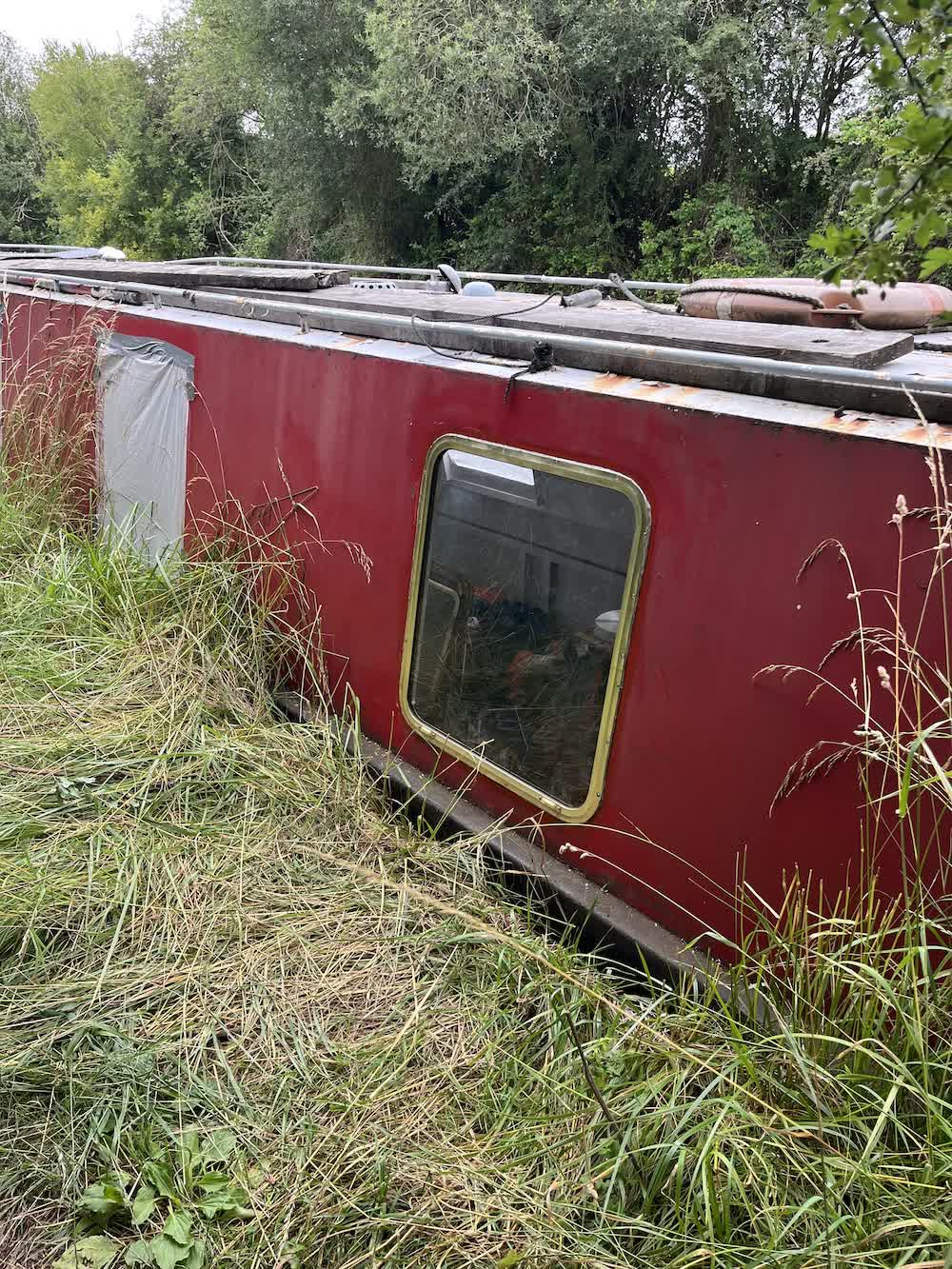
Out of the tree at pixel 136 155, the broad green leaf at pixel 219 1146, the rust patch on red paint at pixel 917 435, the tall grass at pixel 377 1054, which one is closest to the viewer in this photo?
the tall grass at pixel 377 1054

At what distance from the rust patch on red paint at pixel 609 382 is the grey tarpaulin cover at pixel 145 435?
2.49m

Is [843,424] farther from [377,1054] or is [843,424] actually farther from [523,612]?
[377,1054]

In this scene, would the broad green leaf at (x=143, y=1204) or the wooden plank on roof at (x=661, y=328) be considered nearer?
the broad green leaf at (x=143, y=1204)

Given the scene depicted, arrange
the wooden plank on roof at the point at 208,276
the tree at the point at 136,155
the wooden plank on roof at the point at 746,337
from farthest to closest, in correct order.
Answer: the tree at the point at 136,155 → the wooden plank on roof at the point at 208,276 → the wooden plank on roof at the point at 746,337

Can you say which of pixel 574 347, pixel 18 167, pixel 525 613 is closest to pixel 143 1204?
pixel 525 613

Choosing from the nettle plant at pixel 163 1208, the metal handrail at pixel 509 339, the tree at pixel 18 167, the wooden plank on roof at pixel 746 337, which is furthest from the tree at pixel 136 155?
the nettle plant at pixel 163 1208

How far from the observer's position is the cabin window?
2.55 metres

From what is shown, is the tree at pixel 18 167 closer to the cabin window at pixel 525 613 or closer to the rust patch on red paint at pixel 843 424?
the cabin window at pixel 525 613

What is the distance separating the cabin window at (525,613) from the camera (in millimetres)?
2549

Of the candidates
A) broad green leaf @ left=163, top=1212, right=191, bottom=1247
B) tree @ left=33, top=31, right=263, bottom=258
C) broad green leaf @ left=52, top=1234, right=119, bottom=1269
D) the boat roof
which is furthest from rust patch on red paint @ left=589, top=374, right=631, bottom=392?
tree @ left=33, top=31, right=263, bottom=258

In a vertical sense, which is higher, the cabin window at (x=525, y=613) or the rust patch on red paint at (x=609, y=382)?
the rust patch on red paint at (x=609, y=382)

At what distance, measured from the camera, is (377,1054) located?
7.60 feet

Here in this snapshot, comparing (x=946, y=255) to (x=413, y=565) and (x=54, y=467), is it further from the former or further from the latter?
(x=54, y=467)

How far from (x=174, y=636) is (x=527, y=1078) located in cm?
252
